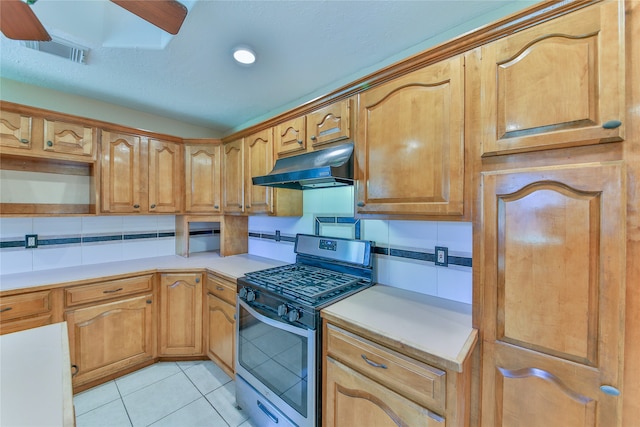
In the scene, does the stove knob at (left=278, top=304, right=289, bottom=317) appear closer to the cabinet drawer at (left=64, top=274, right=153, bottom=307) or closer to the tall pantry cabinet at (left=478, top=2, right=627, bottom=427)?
the tall pantry cabinet at (left=478, top=2, right=627, bottom=427)

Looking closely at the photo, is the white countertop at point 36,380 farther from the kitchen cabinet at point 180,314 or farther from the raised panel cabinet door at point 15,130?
the raised panel cabinet door at point 15,130

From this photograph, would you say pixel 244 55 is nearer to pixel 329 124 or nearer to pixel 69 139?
pixel 329 124

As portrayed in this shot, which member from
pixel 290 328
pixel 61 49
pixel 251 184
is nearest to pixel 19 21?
pixel 61 49

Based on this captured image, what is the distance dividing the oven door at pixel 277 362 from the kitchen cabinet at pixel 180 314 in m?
0.70

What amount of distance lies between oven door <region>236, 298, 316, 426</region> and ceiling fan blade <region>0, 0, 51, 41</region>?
1.75 meters

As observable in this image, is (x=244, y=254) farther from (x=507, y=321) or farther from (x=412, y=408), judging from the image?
(x=507, y=321)

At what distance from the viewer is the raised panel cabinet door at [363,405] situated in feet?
3.32

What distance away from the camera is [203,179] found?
2703mm

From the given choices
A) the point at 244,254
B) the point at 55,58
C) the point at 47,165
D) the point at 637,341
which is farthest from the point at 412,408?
the point at 47,165

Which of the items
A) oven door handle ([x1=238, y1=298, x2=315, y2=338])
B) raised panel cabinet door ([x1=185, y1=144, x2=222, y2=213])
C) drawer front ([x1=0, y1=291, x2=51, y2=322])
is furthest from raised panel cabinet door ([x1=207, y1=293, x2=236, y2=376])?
drawer front ([x1=0, y1=291, x2=51, y2=322])

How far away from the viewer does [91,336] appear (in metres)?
1.96

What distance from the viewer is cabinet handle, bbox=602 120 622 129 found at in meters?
0.79

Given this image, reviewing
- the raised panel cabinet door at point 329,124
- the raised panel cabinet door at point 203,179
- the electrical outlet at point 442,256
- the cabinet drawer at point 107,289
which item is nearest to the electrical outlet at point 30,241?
the cabinet drawer at point 107,289

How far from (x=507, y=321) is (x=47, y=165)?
3.49 meters
